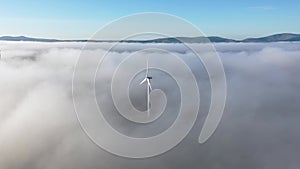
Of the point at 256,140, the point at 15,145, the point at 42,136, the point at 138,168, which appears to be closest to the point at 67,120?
the point at 42,136

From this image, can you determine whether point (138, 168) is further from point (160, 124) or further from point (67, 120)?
point (67, 120)

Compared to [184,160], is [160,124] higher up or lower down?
higher up

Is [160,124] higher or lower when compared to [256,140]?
higher

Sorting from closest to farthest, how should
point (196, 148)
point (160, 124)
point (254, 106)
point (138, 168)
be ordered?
point (138, 168) < point (196, 148) < point (160, 124) < point (254, 106)

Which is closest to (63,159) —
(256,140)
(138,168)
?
(138,168)

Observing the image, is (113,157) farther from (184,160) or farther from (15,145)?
(15,145)

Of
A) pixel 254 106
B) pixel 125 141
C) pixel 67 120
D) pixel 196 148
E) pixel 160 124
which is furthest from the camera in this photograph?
pixel 254 106

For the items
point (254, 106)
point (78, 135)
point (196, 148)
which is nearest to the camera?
point (196, 148)

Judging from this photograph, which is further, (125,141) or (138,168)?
(125,141)

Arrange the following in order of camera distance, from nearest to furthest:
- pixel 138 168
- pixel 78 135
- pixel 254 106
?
pixel 138 168, pixel 78 135, pixel 254 106
